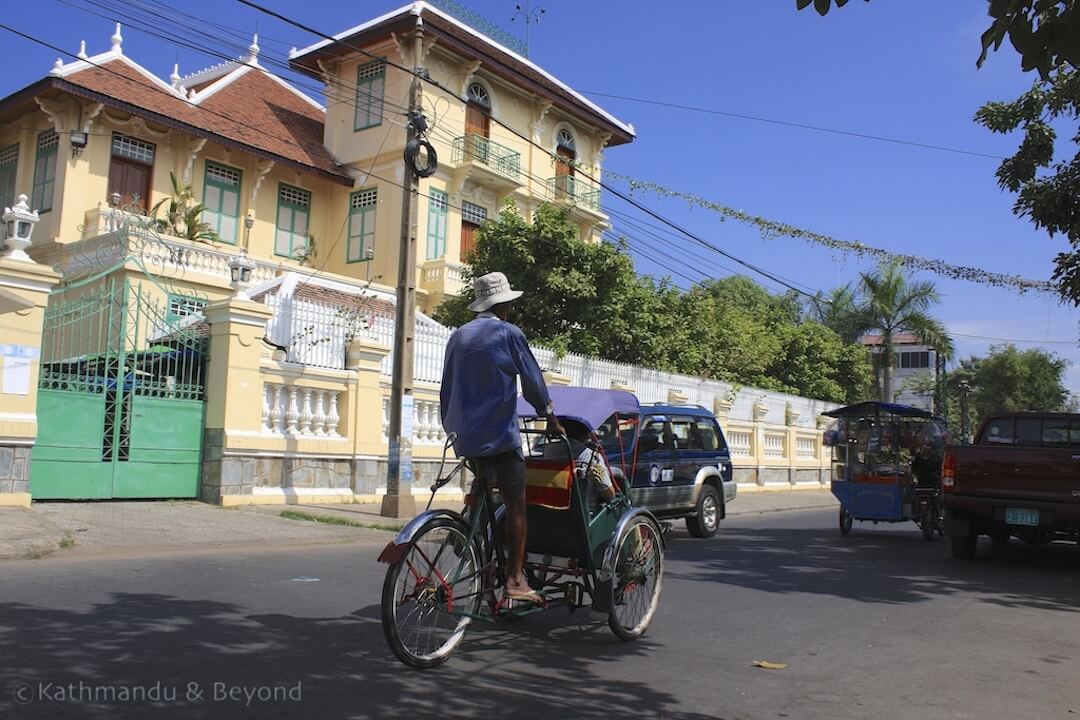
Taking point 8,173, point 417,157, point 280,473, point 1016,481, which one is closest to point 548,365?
point 417,157

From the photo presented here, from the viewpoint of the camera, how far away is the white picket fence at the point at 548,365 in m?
14.3

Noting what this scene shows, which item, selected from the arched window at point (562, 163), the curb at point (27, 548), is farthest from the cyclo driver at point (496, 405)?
the arched window at point (562, 163)

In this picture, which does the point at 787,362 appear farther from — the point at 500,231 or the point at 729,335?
the point at 500,231

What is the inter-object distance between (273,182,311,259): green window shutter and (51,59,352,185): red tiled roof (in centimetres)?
113

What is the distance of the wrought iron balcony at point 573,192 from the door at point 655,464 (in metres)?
18.6

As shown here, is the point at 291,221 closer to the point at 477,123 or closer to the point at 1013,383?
the point at 477,123

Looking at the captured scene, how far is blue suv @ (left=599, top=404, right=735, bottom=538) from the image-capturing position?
11.6 meters

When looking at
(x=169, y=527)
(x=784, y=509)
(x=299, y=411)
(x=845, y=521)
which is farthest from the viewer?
(x=784, y=509)

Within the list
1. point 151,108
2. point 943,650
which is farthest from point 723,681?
point 151,108

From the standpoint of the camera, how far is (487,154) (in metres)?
27.6

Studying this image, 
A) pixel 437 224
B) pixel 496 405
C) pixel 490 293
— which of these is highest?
pixel 437 224

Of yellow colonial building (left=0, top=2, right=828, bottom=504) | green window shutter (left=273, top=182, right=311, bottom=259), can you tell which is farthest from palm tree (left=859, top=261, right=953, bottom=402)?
green window shutter (left=273, top=182, right=311, bottom=259)

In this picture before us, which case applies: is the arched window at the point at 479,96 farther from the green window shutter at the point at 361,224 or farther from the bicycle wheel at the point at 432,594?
the bicycle wheel at the point at 432,594

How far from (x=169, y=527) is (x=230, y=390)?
2.94 metres
